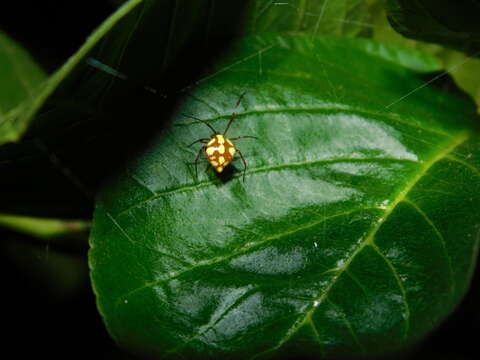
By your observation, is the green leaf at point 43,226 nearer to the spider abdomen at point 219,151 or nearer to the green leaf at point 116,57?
the green leaf at point 116,57

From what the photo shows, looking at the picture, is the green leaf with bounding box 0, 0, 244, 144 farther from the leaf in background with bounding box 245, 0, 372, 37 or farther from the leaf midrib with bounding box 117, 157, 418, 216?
the leaf midrib with bounding box 117, 157, 418, 216

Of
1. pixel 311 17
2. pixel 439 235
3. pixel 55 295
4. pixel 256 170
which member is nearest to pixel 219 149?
pixel 256 170

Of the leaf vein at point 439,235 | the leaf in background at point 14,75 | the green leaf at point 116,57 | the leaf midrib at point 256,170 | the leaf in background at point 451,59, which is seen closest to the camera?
the green leaf at point 116,57

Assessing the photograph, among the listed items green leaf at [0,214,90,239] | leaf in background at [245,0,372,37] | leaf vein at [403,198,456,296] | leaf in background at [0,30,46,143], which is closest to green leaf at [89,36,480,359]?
leaf vein at [403,198,456,296]

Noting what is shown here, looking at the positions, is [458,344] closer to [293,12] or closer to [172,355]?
[172,355]

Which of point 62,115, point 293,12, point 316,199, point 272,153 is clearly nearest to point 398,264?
point 316,199

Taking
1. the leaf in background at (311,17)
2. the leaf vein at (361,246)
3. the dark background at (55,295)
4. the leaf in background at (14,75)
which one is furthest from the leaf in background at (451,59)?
the leaf in background at (14,75)
